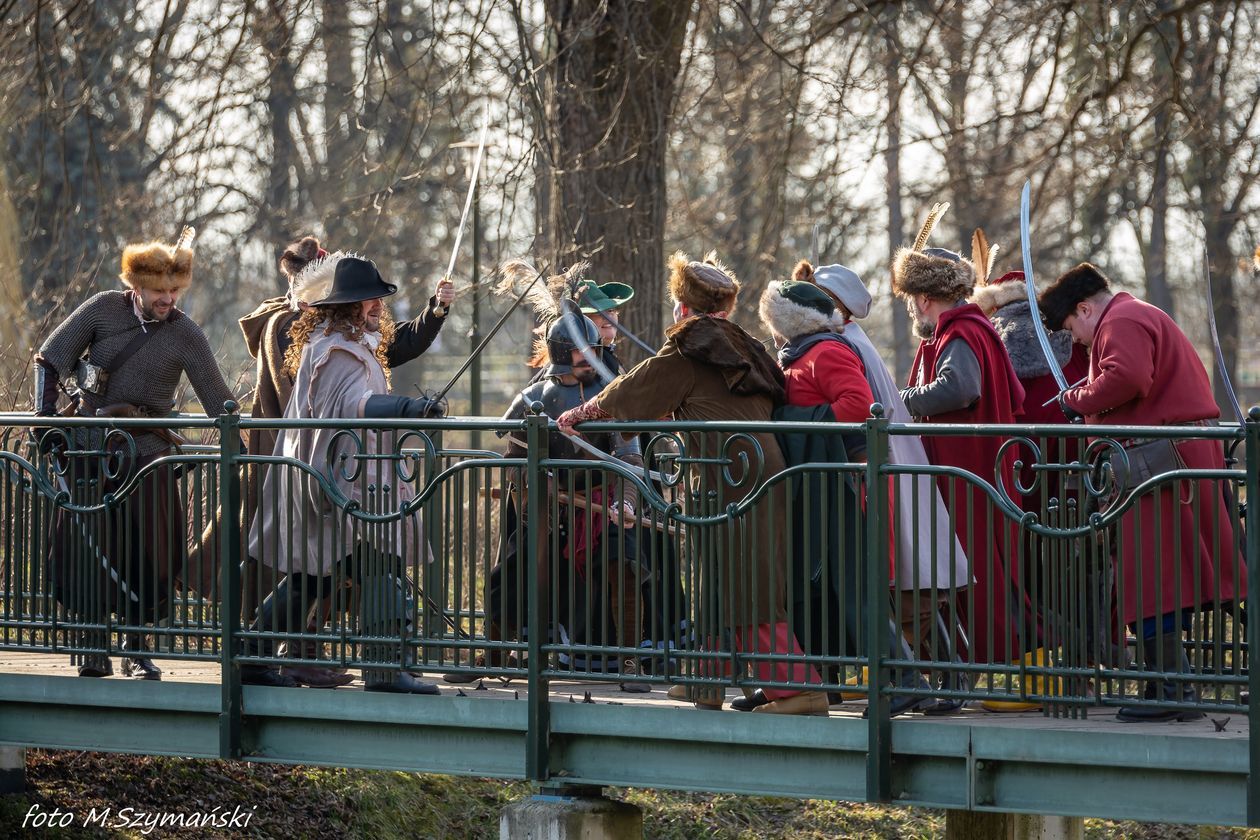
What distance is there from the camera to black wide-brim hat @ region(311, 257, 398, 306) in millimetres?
6962

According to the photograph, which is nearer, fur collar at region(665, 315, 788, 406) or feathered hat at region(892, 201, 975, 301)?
fur collar at region(665, 315, 788, 406)

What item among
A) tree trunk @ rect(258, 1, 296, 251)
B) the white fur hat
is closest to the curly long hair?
the white fur hat

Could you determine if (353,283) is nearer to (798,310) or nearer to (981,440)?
(798,310)

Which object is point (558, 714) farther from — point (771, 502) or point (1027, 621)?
point (1027, 621)

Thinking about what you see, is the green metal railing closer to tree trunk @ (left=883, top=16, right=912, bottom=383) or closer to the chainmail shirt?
the chainmail shirt

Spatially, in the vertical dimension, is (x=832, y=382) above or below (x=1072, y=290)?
below

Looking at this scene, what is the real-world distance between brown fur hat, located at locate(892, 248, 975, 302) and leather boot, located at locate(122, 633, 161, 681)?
327 centimetres

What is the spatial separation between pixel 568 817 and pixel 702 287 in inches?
77.6

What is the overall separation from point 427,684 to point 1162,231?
16.5m

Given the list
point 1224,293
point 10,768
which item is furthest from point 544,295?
point 1224,293

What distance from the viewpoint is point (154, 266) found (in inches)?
293

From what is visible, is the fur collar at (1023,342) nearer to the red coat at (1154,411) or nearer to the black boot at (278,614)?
the red coat at (1154,411)

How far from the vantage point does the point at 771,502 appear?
6113 mm

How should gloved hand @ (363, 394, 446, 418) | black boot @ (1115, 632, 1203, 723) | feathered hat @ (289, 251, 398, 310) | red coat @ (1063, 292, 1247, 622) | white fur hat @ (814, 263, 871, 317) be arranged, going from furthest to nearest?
1. feathered hat @ (289, 251, 398, 310)
2. white fur hat @ (814, 263, 871, 317)
3. gloved hand @ (363, 394, 446, 418)
4. red coat @ (1063, 292, 1247, 622)
5. black boot @ (1115, 632, 1203, 723)
